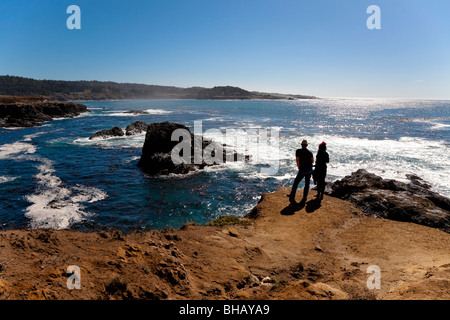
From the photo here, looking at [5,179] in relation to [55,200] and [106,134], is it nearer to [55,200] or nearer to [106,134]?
[55,200]

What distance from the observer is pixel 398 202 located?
418 inches

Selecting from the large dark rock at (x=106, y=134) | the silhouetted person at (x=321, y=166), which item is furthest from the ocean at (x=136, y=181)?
the silhouetted person at (x=321, y=166)

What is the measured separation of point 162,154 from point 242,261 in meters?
16.5

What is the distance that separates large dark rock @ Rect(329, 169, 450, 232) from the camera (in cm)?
958

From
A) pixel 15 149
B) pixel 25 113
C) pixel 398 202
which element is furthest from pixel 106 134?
pixel 398 202

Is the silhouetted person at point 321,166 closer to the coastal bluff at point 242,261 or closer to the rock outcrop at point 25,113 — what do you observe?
the coastal bluff at point 242,261

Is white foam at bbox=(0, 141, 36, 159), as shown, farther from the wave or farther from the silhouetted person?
the silhouetted person

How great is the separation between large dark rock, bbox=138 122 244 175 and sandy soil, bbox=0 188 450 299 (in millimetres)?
12592

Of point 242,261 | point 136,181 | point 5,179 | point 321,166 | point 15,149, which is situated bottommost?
point 136,181

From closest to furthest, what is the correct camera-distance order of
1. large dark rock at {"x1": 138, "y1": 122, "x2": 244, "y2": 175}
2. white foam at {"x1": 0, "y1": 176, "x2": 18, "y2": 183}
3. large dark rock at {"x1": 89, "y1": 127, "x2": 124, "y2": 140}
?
1. white foam at {"x1": 0, "y1": 176, "x2": 18, "y2": 183}
2. large dark rock at {"x1": 138, "y1": 122, "x2": 244, "y2": 175}
3. large dark rock at {"x1": 89, "y1": 127, "x2": 124, "y2": 140}

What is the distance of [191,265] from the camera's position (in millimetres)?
5871

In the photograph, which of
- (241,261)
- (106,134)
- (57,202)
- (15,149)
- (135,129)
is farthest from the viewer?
(135,129)

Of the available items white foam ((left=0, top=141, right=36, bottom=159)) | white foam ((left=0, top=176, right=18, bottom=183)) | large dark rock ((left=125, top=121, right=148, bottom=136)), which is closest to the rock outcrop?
white foam ((left=0, top=141, right=36, bottom=159))
